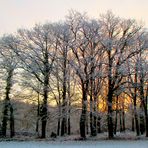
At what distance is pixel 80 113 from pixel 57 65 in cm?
718

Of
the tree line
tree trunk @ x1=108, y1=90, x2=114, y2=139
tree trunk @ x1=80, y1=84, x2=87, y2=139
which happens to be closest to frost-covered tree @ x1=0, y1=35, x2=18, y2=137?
the tree line

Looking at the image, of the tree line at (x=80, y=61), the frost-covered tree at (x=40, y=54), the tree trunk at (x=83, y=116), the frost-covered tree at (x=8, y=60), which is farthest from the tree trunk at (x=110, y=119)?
the frost-covered tree at (x=8, y=60)

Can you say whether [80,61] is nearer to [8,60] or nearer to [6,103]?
[8,60]

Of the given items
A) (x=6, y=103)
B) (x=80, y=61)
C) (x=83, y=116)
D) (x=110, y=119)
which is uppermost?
(x=80, y=61)

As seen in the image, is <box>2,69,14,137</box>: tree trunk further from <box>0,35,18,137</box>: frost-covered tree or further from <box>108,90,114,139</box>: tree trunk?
<box>108,90,114,139</box>: tree trunk

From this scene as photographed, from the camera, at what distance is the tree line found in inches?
1836

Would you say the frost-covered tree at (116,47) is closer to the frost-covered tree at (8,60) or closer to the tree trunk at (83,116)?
the tree trunk at (83,116)

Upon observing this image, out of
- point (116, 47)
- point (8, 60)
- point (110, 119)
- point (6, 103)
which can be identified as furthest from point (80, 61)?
point (6, 103)

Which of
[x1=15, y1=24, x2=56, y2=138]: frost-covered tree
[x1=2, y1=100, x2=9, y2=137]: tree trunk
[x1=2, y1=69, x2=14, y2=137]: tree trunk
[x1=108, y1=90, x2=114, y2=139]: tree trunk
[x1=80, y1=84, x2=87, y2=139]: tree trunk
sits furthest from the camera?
[x1=2, y1=100, x2=9, y2=137]: tree trunk

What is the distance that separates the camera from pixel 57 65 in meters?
49.2

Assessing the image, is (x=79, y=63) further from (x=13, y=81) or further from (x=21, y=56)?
(x=13, y=81)

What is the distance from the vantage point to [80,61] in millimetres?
47281

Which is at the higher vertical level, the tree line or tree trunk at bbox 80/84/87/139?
the tree line

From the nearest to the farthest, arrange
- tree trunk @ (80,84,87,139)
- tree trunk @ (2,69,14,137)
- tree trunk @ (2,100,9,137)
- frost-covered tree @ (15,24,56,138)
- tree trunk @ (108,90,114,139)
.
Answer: tree trunk @ (80,84,87,139), tree trunk @ (108,90,114,139), frost-covered tree @ (15,24,56,138), tree trunk @ (2,69,14,137), tree trunk @ (2,100,9,137)
